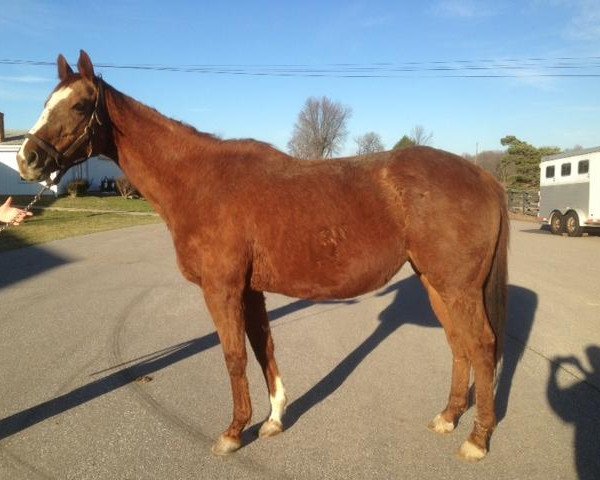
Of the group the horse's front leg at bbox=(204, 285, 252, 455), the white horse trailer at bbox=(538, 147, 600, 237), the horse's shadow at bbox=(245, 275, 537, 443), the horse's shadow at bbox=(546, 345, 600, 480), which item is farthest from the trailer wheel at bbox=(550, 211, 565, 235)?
the horse's front leg at bbox=(204, 285, 252, 455)

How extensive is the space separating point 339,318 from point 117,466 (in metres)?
4.02

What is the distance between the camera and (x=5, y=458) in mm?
3092

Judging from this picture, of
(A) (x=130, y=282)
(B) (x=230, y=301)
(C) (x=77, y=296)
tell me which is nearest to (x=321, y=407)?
(B) (x=230, y=301)

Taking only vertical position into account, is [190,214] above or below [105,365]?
above

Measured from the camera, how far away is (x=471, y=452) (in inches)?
125

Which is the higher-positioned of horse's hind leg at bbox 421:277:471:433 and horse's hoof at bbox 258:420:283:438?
horse's hind leg at bbox 421:277:471:433

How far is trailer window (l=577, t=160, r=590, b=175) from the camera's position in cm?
1752

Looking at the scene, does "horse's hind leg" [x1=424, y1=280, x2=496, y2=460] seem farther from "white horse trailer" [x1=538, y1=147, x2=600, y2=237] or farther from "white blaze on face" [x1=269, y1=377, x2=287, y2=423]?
"white horse trailer" [x1=538, y1=147, x2=600, y2=237]

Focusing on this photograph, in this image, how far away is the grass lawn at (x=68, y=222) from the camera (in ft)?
43.9

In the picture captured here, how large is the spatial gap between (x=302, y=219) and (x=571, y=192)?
61.1 ft

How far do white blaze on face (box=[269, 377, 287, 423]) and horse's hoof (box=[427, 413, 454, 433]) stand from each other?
115 cm

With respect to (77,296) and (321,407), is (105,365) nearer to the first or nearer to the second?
(321,407)

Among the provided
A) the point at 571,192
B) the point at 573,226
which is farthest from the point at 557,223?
the point at 571,192

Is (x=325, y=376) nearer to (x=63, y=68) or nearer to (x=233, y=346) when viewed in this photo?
(x=233, y=346)
